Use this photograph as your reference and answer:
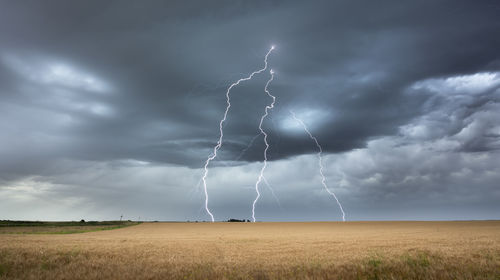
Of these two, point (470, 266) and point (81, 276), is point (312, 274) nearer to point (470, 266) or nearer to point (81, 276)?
point (470, 266)

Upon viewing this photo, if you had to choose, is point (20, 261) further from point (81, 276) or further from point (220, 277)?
point (220, 277)

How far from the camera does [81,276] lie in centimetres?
1142

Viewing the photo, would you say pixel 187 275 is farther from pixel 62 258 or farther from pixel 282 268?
pixel 62 258

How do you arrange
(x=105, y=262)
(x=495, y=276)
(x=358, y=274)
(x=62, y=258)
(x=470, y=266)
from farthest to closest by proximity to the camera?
(x=62, y=258) < (x=105, y=262) < (x=470, y=266) < (x=358, y=274) < (x=495, y=276)

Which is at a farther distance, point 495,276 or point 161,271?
point 161,271

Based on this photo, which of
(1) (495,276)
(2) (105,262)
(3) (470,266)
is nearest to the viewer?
(1) (495,276)

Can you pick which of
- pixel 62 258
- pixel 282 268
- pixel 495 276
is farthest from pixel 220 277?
pixel 62 258

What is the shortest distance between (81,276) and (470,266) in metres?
13.4

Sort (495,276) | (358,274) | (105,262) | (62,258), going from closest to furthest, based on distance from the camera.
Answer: (495,276) → (358,274) → (105,262) → (62,258)

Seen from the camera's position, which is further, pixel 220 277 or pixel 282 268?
pixel 282 268

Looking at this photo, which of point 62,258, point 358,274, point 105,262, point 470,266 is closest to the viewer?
point 358,274

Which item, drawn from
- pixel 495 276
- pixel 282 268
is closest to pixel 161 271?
pixel 282 268

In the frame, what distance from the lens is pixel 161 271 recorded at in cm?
1214

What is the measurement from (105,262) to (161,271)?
13.5 ft
